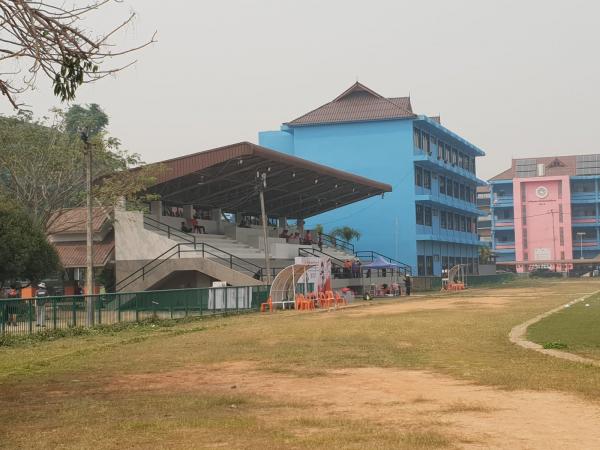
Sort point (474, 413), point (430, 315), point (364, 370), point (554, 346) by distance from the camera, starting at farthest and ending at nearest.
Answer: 1. point (430, 315)
2. point (554, 346)
3. point (364, 370)
4. point (474, 413)

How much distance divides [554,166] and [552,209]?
330 inches

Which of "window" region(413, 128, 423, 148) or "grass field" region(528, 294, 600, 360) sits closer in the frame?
"grass field" region(528, 294, 600, 360)

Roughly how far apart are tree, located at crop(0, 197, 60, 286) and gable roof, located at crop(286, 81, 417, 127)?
45.6 meters

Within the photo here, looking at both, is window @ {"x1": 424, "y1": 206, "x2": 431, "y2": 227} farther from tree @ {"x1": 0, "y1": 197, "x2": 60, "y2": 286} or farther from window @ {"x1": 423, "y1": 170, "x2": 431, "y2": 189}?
tree @ {"x1": 0, "y1": 197, "x2": 60, "y2": 286}

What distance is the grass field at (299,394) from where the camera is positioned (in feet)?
30.0

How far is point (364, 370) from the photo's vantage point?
50.1ft

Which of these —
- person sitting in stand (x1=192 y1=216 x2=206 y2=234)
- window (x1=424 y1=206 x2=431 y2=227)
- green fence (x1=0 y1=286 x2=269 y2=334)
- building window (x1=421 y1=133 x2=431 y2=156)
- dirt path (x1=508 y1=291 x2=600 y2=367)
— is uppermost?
building window (x1=421 y1=133 x2=431 y2=156)

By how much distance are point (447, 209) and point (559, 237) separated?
44869 millimetres

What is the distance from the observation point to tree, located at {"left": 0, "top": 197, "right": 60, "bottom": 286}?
37531 mm

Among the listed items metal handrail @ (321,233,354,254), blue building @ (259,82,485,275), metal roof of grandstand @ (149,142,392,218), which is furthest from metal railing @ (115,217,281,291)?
blue building @ (259,82,485,275)

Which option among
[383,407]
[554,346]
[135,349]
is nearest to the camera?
[383,407]

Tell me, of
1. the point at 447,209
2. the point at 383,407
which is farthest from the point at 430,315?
the point at 447,209

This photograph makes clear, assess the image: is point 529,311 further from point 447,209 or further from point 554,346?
point 447,209

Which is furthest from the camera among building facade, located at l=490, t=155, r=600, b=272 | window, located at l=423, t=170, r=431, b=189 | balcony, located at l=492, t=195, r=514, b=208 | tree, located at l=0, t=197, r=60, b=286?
balcony, located at l=492, t=195, r=514, b=208
